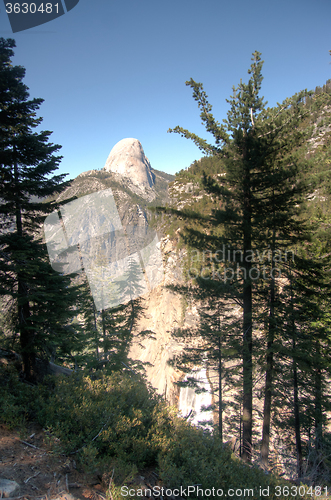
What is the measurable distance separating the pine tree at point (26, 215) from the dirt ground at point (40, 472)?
11.5 ft

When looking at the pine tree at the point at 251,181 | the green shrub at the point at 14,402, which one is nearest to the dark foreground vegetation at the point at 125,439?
the green shrub at the point at 14,402

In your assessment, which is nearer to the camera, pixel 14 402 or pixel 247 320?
pixel 14 402

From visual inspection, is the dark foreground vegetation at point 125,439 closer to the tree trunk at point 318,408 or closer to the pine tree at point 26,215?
the pine tree at point 26,215

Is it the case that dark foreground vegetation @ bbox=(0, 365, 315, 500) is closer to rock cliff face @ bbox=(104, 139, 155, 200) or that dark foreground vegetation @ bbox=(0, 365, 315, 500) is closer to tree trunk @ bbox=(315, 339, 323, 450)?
tree trunk @ bbox=(315, 339, 323, 450)

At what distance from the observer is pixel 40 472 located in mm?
3176

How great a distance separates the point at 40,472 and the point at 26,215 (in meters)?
7.24

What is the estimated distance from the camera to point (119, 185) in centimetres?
9150

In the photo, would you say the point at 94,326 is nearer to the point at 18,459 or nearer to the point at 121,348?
the point at 121,348

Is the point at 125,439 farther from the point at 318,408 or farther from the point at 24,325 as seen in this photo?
the point at 318,408

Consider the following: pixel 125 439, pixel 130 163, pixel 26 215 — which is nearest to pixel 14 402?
pixel 125 439

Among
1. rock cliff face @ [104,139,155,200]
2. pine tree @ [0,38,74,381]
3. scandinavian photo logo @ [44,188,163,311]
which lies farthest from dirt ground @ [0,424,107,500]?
rock cliff face @ [104,139,155,200]

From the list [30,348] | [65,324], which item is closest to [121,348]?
[65,324]

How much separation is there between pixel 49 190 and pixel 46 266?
2.91m

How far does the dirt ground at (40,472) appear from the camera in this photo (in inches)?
113
